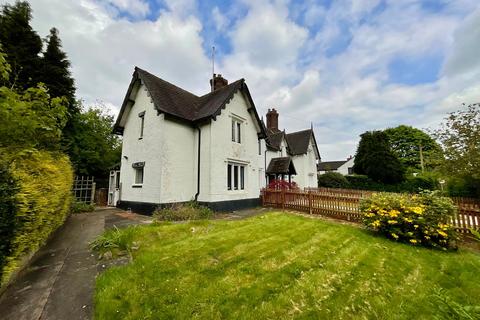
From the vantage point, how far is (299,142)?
91.8 ft

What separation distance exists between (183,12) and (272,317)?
13.3m

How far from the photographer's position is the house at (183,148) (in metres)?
11.7

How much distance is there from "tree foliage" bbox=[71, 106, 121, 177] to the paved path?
527 inches

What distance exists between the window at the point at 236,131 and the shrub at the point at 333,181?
1942cm

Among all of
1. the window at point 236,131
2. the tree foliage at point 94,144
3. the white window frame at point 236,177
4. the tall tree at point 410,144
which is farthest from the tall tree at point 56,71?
the tall tree at point 410,144

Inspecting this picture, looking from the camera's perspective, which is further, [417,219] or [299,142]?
[299,142]

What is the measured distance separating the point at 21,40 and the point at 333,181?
3466 cm

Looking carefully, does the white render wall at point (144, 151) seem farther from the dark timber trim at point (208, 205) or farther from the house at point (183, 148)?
the dark timber trim at point (208, 205)

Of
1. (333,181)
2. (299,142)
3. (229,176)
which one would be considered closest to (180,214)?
(229,176)

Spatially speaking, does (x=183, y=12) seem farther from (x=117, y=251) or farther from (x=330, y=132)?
(x=330, y=132)

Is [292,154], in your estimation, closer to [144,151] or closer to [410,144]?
[144,151]

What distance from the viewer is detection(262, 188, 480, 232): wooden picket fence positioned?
712 cm

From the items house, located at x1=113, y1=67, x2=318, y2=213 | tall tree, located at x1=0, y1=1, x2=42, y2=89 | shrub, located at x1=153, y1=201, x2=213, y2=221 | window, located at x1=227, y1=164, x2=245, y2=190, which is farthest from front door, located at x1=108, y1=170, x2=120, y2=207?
window, located at x1=227, y1=164, x2=245, y2=190

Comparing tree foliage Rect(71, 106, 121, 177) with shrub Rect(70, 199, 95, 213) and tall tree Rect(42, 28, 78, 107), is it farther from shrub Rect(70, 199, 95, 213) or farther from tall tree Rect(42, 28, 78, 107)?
shrub Rect(70, 199, 95, 213)
